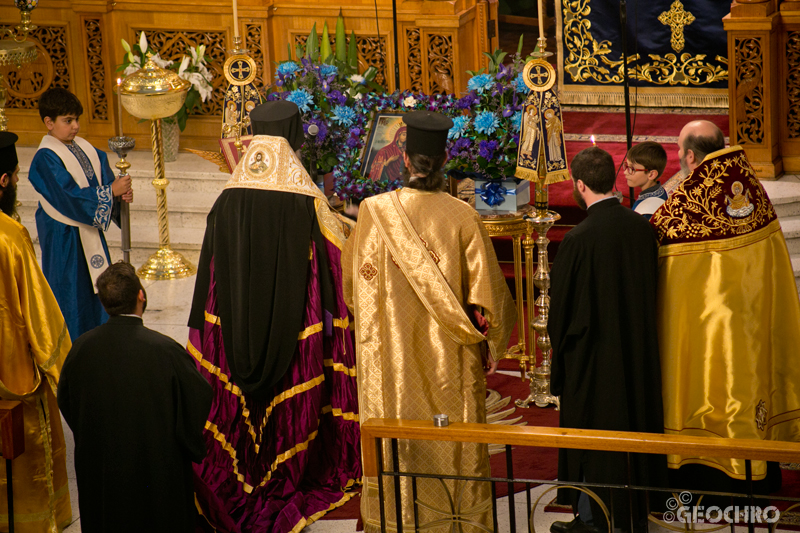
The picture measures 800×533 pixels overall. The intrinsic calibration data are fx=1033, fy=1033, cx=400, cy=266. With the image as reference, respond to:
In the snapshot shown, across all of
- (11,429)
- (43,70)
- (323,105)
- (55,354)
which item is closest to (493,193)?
(323,105)

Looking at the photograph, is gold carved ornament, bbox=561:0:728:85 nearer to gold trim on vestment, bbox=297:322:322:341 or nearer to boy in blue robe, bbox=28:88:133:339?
boy in blue robe, bbox=28:88:133:339

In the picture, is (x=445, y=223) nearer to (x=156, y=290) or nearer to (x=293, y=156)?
(x=293, y=156)

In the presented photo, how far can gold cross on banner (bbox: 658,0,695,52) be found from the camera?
32.4ft

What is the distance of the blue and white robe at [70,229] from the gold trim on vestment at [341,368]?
1885mm

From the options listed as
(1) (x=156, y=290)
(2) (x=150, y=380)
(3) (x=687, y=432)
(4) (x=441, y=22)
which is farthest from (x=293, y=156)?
(4) (x=441, y=22)

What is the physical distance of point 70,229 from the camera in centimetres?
637

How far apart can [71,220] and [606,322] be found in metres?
3.55

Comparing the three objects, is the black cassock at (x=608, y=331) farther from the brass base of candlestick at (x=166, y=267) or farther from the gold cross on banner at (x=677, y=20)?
the gold cross on banner at (x=677, y=20)

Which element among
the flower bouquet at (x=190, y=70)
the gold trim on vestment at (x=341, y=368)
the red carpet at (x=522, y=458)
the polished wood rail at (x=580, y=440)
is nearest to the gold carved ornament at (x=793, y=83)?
the red carpet at (x=522, y=458)

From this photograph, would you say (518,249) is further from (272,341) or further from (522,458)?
(272,341)

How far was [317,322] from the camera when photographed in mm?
5023

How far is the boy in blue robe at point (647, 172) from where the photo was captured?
480 centimetres

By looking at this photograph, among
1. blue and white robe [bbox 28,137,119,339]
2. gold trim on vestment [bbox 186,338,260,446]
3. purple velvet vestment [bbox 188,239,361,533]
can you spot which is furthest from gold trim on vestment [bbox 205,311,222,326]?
blue and white robe [bbox 28,137,119,339]

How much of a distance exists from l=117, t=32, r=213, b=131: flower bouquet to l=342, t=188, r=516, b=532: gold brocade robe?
5.44 metres
